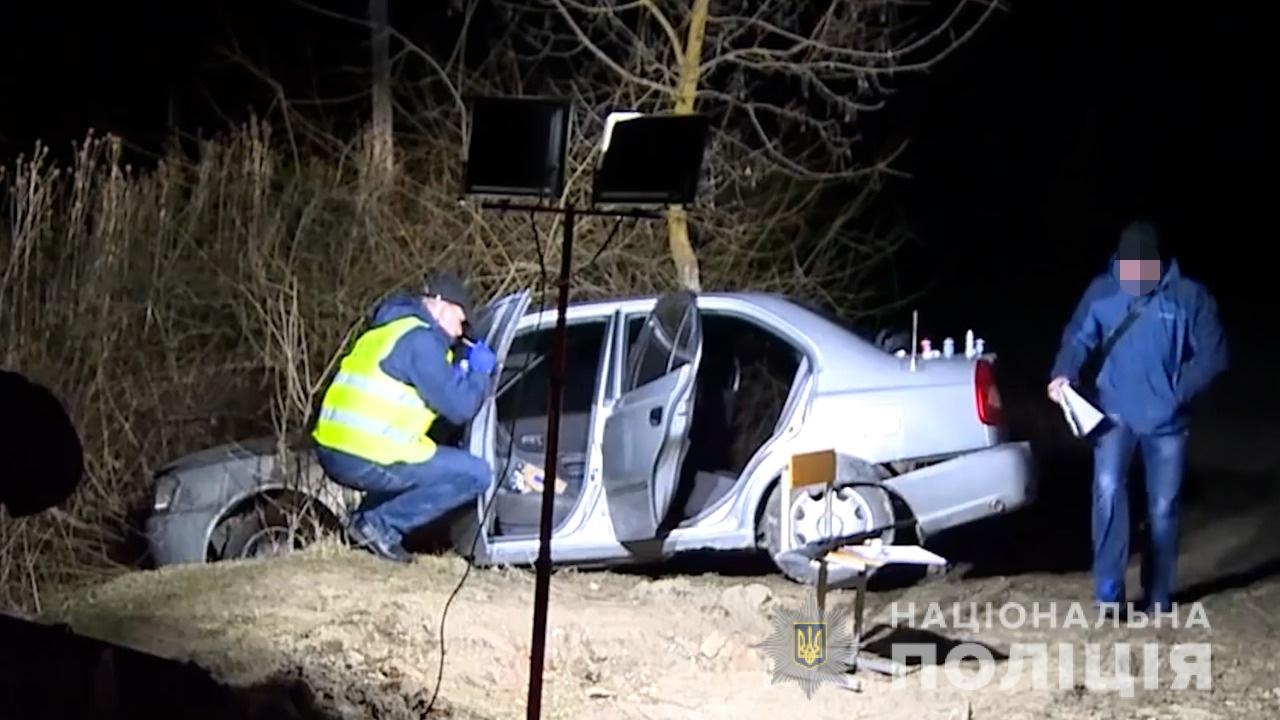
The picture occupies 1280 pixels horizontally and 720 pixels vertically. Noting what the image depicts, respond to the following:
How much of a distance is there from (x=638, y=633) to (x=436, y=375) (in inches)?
69.8

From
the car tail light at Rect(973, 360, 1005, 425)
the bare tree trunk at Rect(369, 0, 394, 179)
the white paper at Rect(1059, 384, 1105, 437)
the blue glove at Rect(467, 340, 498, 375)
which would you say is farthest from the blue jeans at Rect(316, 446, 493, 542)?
the bare tree trunk at Rect(369, 0, 394, 179)

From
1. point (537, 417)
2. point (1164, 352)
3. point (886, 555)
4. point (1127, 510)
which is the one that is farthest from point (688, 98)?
point (886, 555)

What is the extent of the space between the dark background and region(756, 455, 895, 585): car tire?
26.2ft

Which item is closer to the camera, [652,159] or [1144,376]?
[652,159]

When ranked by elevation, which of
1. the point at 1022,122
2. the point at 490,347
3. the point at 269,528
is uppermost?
the point at 1022,122

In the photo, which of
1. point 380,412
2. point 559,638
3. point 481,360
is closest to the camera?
point 559,638

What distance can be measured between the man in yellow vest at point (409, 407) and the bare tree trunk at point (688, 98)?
3.00 metres

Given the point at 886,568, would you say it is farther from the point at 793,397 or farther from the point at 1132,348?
the point at 1132,348

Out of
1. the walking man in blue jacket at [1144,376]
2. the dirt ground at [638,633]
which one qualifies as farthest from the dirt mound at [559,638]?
the walking man in blue jacket at [1144,376]

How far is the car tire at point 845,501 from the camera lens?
794 cm

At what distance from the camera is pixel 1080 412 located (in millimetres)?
7234

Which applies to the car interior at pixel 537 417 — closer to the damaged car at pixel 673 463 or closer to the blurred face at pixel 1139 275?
the damaged car at pixel 673 463

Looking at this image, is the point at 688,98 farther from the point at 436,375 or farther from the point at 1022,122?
the point at 1022,122

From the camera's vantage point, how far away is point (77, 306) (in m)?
9.07
